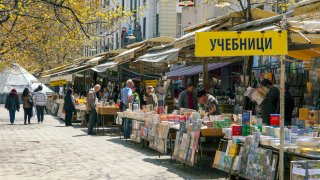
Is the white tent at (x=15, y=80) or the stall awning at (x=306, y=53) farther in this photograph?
the white tent at (x=15, y=80)

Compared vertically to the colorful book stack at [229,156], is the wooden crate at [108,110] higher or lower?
higher

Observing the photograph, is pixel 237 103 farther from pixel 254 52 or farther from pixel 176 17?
pixel 176 17

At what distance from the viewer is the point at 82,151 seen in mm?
14758

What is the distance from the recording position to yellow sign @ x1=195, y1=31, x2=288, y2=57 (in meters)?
6.80

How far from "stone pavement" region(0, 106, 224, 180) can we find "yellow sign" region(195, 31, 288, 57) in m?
4.28

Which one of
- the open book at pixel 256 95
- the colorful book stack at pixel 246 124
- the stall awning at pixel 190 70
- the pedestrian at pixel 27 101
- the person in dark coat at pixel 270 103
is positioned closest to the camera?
the colorful book stack at pixel 246 124

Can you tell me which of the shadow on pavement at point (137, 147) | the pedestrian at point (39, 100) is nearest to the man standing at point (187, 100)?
the shadow on pavement at point (137, 147)

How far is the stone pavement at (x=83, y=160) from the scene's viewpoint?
10883mm

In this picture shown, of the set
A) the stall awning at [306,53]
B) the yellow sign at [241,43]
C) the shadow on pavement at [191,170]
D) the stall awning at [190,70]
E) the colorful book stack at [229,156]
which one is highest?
the stall awning at [190,70]

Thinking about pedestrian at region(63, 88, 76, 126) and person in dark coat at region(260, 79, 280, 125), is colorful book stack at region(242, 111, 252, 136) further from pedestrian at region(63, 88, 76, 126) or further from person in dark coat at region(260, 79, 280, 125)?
pedestrian at region(63, 88, 76, 126)

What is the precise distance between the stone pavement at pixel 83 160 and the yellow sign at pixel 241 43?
14.0 feet

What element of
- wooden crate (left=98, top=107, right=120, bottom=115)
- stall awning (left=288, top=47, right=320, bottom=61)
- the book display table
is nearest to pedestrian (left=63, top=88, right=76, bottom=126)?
the book display table

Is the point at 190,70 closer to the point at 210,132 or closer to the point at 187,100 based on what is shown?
the point at 187,100

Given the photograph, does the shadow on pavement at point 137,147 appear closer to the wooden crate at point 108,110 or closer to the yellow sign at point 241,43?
the wooden crate at point 108,110
